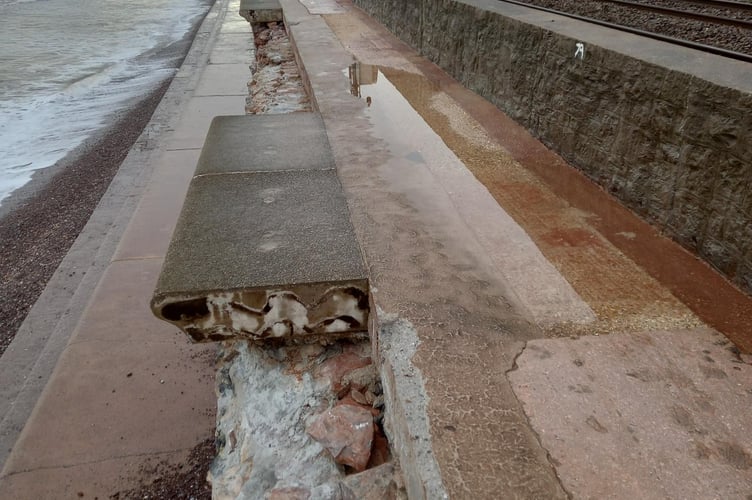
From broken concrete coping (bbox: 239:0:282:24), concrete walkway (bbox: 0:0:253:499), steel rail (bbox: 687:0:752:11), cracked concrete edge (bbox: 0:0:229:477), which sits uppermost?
steel rail (bbox: 687:0:752:11)

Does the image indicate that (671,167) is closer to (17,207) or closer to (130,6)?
(17,207)

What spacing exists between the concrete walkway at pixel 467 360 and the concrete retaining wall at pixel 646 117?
12.8 inches

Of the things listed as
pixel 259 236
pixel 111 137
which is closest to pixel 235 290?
pixel 259 236

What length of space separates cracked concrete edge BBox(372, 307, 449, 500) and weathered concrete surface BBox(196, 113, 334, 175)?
5.01 ft

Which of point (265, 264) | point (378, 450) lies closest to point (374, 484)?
point (378, 450)

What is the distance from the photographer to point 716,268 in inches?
95.9

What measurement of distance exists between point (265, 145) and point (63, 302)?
218cm

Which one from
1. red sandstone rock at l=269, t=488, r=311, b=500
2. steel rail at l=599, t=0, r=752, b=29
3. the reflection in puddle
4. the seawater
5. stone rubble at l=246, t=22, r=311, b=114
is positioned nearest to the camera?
red sandstone rock at l=269, t=488, r=311, b=500

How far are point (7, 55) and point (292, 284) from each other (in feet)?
74.8

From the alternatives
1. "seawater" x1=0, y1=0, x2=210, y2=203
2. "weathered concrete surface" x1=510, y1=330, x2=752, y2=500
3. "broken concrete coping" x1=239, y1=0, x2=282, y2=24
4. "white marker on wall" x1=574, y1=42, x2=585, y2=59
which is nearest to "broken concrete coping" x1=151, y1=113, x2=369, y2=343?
"weathered concrete surface" x1=510, y1=330, x2=752, y2=500

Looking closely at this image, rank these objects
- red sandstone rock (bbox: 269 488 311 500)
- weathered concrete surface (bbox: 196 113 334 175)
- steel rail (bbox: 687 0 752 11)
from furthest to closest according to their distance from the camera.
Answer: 1. steel rail (bbox: 687 0 752 11)
2. weathered concrete surface (bbox: 196 113 334 175)
3. red sandstone rock (bbox: 269 488 311 500)

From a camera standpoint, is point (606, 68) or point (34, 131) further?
point (34, 131)

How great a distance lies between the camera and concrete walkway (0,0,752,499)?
1.54 m

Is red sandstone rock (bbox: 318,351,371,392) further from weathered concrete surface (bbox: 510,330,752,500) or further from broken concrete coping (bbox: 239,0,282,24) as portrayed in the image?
broken concrete coping (bbox: 239,0,282,24)
